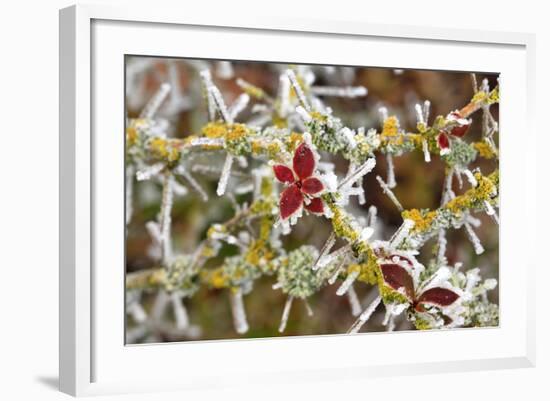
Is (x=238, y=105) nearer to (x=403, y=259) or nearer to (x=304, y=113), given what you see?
(x=304, y=113)

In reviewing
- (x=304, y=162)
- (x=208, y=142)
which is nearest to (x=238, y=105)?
(x=208, y=142)

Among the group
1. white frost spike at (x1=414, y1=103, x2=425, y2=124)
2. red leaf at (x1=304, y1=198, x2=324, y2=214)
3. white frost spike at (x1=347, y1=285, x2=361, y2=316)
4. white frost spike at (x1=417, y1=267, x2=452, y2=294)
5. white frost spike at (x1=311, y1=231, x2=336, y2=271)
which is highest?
white frost spike at (x1=414, y1=103, x2=425, y2=124)

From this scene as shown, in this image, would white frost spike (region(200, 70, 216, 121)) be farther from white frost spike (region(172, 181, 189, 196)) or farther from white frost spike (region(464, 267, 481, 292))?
white frost spike (region(464, 267, 481, 292))

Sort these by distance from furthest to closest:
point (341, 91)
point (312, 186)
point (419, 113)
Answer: point (341, 91) < point (419, 113) < point (312, 186)

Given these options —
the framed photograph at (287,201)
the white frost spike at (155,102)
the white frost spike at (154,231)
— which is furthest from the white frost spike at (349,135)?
the white frost spike at (154,231)

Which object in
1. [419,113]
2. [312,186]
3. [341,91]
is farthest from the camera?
[341,91]

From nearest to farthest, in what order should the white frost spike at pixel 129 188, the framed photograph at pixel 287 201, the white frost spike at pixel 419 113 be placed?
the framed photograph at pixel 287 201 → the white frost spike at pixel 419 113 → the white frost spike at pixel 129 188

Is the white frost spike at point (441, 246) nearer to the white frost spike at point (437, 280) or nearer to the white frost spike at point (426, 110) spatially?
the white frost spike at point (437, 280)

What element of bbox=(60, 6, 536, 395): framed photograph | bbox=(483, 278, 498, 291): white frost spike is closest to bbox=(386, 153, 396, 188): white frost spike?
bbox=(60, 6, 536, 395): framed photograph
